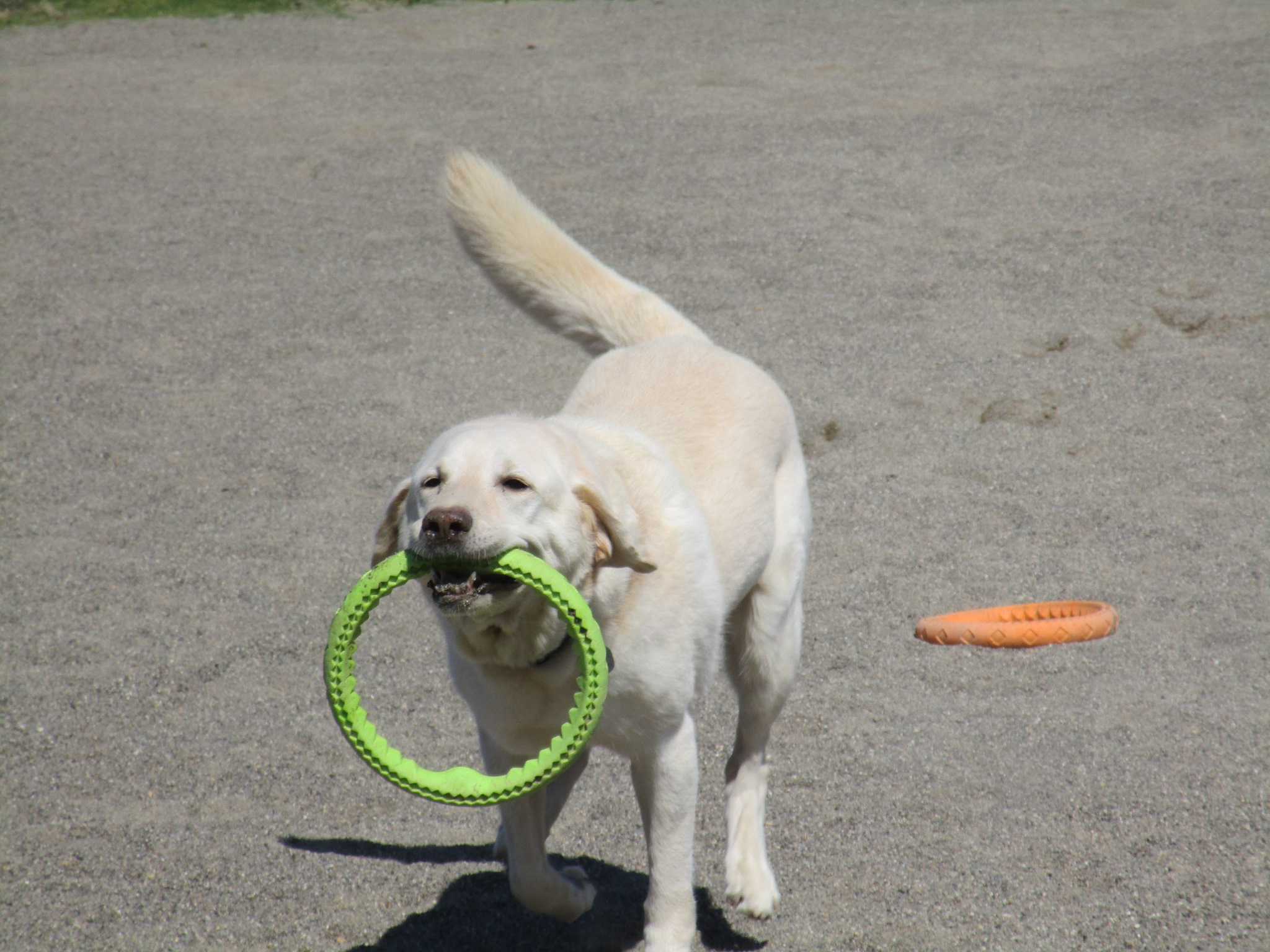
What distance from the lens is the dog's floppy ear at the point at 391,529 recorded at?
254cm

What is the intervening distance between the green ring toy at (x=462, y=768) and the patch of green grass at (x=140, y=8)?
37.5ft

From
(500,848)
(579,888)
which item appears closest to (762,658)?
(579,888)

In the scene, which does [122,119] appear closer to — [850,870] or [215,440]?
[215,440]

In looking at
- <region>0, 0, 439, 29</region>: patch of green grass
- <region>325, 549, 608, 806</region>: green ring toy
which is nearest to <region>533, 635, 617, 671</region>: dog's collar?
<region>325, 549, 608, 806</region>: green ring toy

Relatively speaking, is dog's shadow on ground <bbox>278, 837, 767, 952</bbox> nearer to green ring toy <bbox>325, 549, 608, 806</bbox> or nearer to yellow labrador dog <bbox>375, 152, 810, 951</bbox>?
yellow labrador dog <bbox>375, 152, 810, 951</bbox>

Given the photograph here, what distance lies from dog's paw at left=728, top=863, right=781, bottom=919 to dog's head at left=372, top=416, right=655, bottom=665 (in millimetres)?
953

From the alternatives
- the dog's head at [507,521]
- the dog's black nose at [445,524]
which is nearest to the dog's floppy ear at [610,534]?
the dog's head at [507,521]

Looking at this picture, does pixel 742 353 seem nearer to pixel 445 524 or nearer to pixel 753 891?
pixel 753 891

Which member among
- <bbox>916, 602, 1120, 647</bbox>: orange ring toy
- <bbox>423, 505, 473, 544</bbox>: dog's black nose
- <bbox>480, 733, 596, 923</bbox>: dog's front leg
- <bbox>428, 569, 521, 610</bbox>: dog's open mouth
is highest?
<bbox>423, 505, 473, 544</bbox>: dog's black nose

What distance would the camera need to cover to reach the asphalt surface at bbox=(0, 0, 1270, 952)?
10.6ft

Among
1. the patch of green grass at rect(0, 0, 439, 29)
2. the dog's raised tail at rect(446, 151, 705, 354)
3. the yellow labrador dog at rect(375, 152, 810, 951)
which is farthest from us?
the patch of green grass at rect(0, 0, 439, 29)

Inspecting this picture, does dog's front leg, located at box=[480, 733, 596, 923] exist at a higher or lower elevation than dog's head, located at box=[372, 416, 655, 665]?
lower

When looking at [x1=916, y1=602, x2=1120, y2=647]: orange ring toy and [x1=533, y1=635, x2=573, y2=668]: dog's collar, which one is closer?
[x1=533, y1=635, x2=573, y2=668]: dog's collar

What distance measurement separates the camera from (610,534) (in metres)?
2.47
